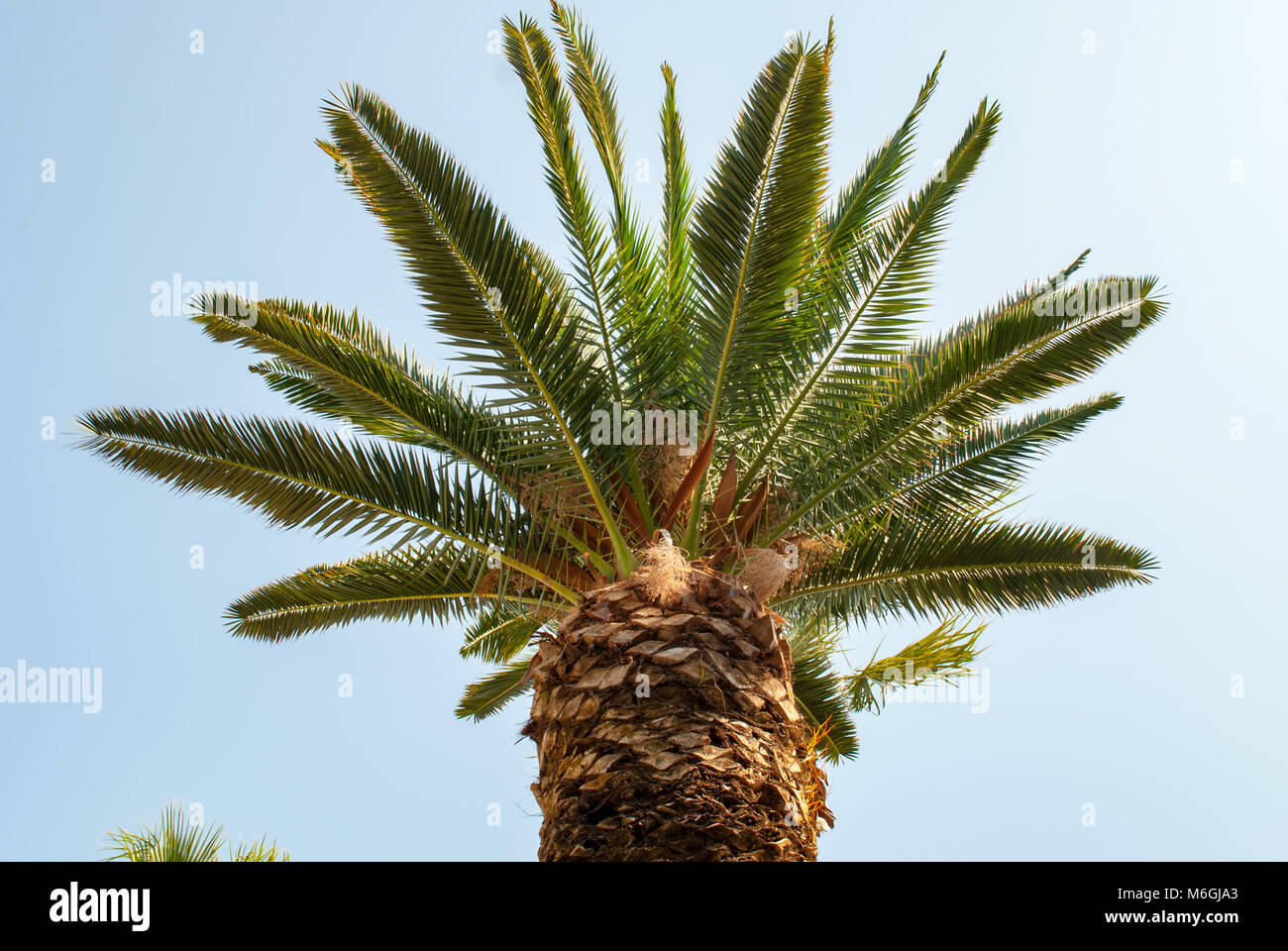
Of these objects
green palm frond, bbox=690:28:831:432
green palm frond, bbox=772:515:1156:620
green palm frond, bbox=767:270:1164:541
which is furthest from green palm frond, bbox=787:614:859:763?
green palm frond, bbox=690:28:831:432

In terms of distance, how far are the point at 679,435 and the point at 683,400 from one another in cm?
33

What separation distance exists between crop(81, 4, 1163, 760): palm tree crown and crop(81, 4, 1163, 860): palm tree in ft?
0.07

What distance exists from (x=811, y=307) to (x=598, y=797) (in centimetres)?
366

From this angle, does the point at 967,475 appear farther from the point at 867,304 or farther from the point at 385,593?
the point at 385,593

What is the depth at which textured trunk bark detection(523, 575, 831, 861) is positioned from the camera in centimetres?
550

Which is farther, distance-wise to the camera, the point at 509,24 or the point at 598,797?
the point at 509,24


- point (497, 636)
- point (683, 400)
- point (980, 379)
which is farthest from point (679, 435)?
point (497, 636)

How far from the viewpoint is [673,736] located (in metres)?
5.73

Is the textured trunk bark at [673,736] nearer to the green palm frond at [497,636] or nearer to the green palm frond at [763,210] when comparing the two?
the green palm frond at [763,210]

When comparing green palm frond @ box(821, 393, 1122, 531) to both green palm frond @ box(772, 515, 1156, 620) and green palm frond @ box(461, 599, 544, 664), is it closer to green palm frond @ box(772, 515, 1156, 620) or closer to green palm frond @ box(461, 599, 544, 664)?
green palm frond @ box(772, 515, 1156, 620)
